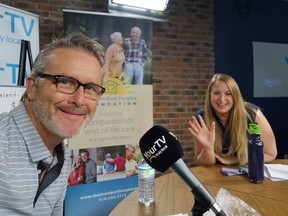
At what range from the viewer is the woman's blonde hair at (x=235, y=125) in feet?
6.12

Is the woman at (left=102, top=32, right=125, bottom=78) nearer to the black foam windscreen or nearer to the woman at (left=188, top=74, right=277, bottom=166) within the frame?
the woman at (left=188, top=74, right=277, bottom=166)

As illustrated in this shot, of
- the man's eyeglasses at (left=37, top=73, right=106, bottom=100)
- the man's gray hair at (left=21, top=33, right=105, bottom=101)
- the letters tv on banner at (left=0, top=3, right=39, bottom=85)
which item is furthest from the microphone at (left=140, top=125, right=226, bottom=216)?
the letters tv on banner at (left=0, top=3, right=39, bottom=85)

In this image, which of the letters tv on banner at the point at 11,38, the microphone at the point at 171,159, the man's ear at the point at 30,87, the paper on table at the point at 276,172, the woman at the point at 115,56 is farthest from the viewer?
the woman at the point at 115,56

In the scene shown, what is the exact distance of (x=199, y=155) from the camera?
6.23 feet

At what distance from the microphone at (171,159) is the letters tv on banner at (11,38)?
5.95 ft

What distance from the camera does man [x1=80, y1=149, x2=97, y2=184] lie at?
2707 millimetres

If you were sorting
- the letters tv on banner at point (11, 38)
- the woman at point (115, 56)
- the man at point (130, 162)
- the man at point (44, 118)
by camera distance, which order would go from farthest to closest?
the man at point (130, 162) < the woman at point (115, 56) < the letters tv on banner at point (11, 38) < the man at point (44, 118)

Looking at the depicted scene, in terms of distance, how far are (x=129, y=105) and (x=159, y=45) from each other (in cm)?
112

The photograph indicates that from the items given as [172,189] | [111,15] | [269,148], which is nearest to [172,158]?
[172,189]

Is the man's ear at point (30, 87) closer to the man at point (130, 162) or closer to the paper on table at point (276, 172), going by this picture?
the paper on table at point (276, 172)

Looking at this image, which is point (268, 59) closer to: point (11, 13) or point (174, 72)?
point (174, 72)

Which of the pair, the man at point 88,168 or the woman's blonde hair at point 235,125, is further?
the man at point 88,168

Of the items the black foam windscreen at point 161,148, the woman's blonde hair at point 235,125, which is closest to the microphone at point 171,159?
the black foam windscreen at point 161,148

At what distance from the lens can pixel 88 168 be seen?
2.73 m
